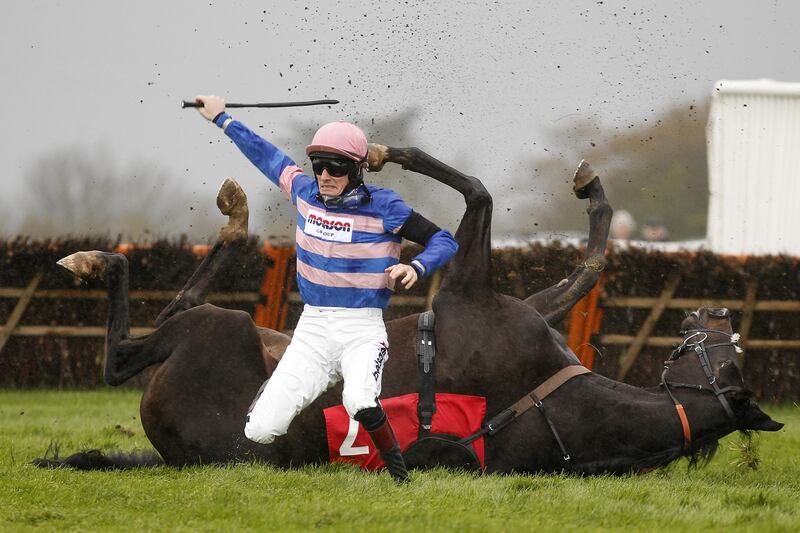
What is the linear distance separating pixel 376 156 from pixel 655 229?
38.9 ft

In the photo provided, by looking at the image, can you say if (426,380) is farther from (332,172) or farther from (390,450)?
(332,172)

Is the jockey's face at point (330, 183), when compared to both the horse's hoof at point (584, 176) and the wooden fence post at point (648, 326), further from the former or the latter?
the wooden fence post at point (648, 326)

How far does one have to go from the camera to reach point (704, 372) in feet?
18.8

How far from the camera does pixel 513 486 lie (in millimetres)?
5074

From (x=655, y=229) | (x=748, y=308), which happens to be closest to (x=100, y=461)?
(x=748, y=308)

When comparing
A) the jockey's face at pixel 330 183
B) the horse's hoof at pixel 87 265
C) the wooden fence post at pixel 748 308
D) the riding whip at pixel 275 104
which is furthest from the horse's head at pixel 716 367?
the wooden fence post at pixel 748 308

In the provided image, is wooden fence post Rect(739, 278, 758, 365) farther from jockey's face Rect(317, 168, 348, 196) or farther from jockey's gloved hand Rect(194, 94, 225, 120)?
jockey's gloved hand Rect(194, 94, 225, 120)

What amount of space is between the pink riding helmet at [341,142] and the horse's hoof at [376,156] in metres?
0.36

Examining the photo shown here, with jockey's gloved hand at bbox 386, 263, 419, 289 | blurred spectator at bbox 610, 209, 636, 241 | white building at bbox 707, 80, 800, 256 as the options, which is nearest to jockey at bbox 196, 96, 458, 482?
jockey's gloved hand at bbox 386, 263, 419, 289

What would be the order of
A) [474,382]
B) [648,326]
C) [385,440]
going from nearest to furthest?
[385,440] < [474,382] < [648,326]

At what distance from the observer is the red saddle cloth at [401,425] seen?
18.0ft

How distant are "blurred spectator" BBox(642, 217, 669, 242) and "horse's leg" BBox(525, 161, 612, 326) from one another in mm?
9994

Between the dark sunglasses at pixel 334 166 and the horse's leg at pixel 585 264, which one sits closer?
the dark sunglasses at pixel 334 166

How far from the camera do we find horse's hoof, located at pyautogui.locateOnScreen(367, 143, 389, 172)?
18.4 ft
